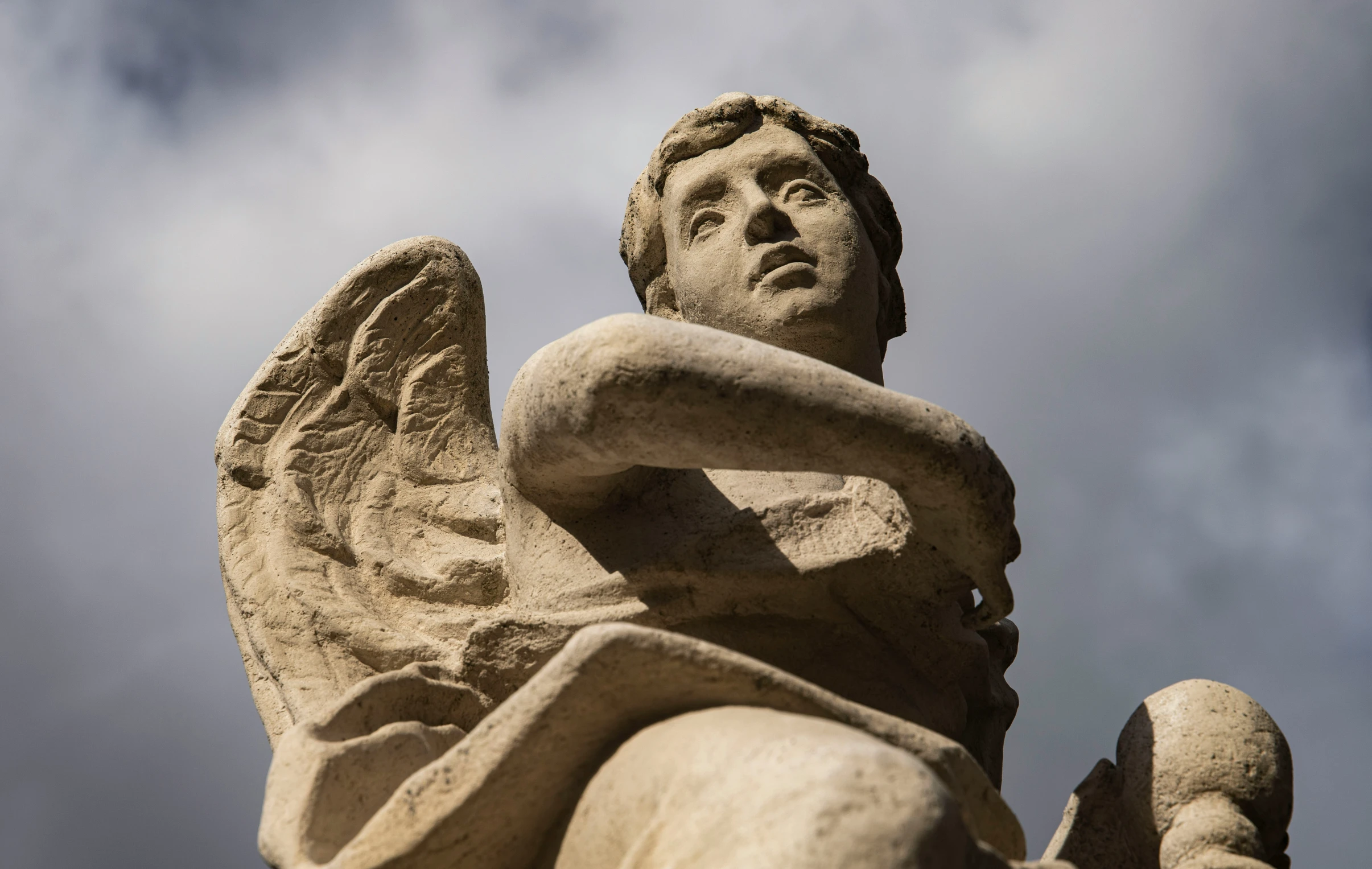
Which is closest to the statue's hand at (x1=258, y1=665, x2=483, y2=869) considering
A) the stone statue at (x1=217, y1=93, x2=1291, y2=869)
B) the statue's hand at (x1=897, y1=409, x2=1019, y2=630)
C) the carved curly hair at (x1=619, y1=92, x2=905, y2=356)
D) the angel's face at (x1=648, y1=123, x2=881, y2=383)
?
the stone statue at (x1=217, y1=93, x2=1291, y2=869)

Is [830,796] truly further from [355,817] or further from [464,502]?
[464,502]

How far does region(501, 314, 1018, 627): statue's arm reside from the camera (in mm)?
2881

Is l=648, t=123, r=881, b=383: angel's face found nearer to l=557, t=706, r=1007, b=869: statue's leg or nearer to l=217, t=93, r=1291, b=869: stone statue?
l=217, t=93, r=1291, b=869: stone statue

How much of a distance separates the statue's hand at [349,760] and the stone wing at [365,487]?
0.45 metres

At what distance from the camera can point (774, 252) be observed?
404cm

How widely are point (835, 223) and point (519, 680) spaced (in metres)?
1.63

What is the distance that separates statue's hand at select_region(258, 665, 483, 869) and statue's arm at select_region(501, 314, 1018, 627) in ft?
2.18

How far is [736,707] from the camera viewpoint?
2.43 metres

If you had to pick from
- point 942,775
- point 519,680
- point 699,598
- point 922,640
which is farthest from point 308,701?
point 942,775

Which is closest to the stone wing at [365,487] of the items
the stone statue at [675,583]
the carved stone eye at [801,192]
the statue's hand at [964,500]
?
the stone statue at [675,583]

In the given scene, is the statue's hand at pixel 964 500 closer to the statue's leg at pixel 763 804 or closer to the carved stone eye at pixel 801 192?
the statue's leg at pixel 763 804

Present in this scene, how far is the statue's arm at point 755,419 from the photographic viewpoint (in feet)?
9.45

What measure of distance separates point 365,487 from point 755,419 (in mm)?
1628

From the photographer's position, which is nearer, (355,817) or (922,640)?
(355,817)
